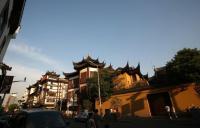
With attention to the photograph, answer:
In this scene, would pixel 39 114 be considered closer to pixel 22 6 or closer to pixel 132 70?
pixel 22 6

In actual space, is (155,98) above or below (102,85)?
below

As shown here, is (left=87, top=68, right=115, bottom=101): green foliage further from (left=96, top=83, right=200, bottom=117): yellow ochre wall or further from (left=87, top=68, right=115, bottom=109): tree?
(left=96, top=83, right=200, bottom=117): yellow ochre wall

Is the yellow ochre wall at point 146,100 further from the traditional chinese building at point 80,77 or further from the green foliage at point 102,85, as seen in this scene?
the traditional chinese building at point 80,77

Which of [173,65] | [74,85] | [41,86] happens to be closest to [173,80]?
[173,65]

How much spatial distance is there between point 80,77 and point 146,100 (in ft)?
61.0

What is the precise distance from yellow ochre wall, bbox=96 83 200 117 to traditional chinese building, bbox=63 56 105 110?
266 inches

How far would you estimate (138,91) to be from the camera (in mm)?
28047

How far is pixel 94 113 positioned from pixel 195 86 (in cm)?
1705

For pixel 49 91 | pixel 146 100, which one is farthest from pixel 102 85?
pixel 49 91

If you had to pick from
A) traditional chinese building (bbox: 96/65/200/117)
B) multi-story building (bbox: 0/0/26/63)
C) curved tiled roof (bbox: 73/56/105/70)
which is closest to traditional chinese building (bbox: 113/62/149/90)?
traditional chinese building (bbox: 96/65/200/117)

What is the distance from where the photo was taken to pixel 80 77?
41375 millimetres

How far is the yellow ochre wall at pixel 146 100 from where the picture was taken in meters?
22.1

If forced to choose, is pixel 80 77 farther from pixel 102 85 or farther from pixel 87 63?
pixel 102 85

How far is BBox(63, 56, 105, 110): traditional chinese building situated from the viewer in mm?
39847
